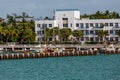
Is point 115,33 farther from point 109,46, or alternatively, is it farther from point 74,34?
point 109,46

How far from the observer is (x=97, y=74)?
84375mm

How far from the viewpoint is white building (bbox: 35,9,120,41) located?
185375 millimetres

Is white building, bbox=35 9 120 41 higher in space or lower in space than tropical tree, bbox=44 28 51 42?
higher

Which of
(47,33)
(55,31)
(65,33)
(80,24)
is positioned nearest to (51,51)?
(65,33)

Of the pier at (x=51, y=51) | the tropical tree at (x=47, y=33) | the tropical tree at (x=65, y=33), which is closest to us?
the pier at (x=51, y=51)

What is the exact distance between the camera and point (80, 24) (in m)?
187

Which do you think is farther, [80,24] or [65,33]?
[80,24]

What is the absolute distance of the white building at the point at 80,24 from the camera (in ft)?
608

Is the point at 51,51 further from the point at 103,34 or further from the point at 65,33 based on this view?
the point at 103,34

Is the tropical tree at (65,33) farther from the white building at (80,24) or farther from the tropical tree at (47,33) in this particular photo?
the white building at (80,24)

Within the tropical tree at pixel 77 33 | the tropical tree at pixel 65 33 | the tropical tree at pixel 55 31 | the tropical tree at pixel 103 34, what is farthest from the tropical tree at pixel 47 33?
the tropical tree at pixel 103 34

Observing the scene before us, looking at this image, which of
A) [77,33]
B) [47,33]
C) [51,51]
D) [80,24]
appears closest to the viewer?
[51,51]

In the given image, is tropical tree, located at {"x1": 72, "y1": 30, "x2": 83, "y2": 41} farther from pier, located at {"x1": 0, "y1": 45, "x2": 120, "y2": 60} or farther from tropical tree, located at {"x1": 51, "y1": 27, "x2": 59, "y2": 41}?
pier, located at {"x1": 0, "y1": 45, "x2": 120, "y2": 60}

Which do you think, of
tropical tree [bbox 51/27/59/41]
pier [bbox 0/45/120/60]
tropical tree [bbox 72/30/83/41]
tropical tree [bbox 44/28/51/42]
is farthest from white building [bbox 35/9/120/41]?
pier [bbox 0/45/120/60]
